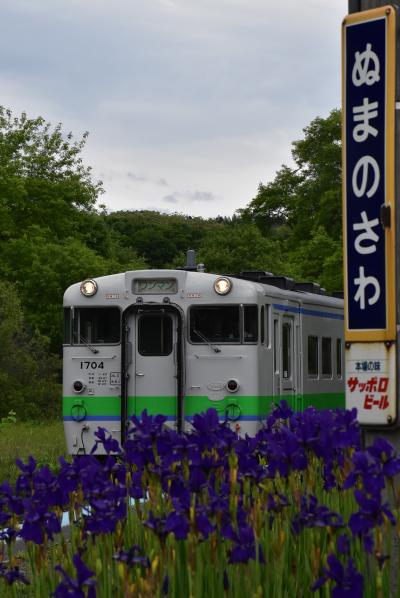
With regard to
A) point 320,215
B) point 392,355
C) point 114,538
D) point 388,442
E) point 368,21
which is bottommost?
point 114,538

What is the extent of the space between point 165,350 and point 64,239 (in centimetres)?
2693

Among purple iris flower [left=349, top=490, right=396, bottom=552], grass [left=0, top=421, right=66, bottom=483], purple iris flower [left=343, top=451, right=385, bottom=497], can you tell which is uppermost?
purple iris flower [left=343, top=451, right=385, bottom=497]

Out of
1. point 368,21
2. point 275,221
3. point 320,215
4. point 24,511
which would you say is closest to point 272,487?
point 24,511

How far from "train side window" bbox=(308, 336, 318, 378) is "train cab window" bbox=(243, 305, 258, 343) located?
2.86m

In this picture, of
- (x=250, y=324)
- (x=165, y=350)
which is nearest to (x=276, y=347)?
(x=250, y=324)

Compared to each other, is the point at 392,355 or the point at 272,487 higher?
the point at 392,355

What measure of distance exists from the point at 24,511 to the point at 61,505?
200 mm

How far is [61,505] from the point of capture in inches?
209

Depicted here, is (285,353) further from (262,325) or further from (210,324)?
(210,324)

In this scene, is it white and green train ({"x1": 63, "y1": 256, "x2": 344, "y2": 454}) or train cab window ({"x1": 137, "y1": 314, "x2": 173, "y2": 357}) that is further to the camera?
train cab window ({"x1": 137, "y1": 314, "x2": 173, "y2": 357})

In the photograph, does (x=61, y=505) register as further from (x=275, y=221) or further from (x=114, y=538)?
(x=275, y=221)

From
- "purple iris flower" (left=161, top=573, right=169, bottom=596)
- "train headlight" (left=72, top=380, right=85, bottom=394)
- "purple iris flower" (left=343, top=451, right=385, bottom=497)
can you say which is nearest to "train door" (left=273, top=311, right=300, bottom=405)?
"train headlight" (left=72, top=380, right=85, bottom=394)

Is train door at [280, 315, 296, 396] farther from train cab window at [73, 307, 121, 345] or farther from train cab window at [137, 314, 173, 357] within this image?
train cab window at [73, 307, 121, 345]

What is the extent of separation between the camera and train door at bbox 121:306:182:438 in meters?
16.0
